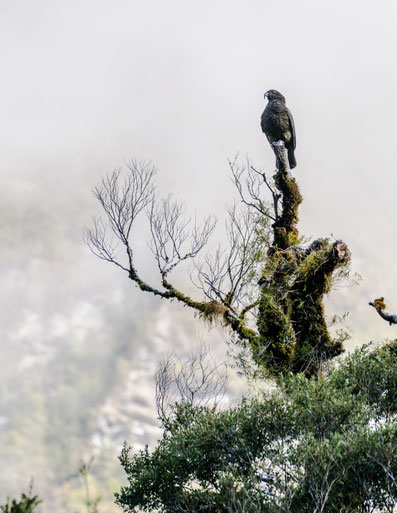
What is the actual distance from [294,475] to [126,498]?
5285mm

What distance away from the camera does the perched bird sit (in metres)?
19.0

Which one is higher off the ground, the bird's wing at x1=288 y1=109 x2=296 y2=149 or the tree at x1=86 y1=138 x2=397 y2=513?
the bird's wing at x1=288 y1=109 x2=296 y2=149

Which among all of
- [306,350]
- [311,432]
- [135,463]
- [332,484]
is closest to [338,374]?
[306,350]

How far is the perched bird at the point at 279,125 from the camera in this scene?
19.0 meters

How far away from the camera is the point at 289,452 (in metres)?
11.6

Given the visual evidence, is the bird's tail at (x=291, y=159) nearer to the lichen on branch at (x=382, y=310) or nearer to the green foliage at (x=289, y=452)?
the lichen on branch at (x=382, y=310)

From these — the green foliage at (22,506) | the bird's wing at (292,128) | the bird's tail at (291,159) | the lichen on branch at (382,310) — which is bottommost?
the green foliage at (22,506)

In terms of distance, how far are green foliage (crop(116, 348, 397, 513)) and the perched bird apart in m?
8.27

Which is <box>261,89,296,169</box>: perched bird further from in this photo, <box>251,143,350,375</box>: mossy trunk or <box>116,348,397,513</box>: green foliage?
<box>116,348,397,513</box>: green foliage

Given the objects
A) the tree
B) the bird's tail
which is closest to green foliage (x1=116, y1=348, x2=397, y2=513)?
the tree

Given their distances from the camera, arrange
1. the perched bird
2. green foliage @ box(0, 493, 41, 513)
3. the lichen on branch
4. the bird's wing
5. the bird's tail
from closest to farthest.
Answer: green foliage @ box(0, 493, 41, 513) < the lichen on branch < the perched bird < the bird's wing < the bird's tail

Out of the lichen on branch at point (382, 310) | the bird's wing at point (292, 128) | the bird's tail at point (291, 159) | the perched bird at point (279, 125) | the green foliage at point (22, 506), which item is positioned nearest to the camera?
the green foliage at point (22, 506)

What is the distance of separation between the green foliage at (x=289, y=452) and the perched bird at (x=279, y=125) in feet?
27.1

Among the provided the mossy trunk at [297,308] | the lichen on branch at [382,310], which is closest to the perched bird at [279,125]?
the mossy trunk at [297,308]
